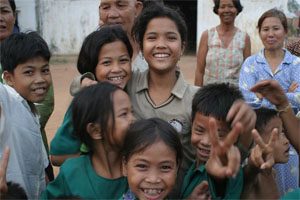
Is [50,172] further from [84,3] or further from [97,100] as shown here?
[84,3]

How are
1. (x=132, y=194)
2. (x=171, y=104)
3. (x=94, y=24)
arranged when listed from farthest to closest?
(x=94, y=24) → (x=171, y=104) → (x=132, y=194)

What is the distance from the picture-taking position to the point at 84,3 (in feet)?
45.0

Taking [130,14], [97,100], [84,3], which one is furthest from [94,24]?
[97,100]

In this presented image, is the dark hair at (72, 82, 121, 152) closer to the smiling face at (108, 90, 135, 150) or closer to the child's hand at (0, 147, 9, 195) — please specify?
the smiling face at (108, 90, 135, 150)

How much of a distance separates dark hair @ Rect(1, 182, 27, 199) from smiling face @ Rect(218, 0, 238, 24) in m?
2.36

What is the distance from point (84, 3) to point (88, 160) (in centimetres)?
1242

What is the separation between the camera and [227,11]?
359 cm

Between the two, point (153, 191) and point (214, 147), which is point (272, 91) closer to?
point (214, 147)

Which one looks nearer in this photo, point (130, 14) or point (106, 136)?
point (106, 136)

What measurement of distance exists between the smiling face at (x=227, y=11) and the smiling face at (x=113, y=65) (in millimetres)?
1683

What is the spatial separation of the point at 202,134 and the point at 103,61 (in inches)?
23.2

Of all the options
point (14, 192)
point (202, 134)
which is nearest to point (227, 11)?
point (202, 134)

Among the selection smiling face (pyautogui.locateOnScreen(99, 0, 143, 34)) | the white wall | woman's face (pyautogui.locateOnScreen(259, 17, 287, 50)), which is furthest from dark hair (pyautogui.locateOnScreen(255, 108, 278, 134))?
the white wall

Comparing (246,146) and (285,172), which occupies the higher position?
(246,146)
